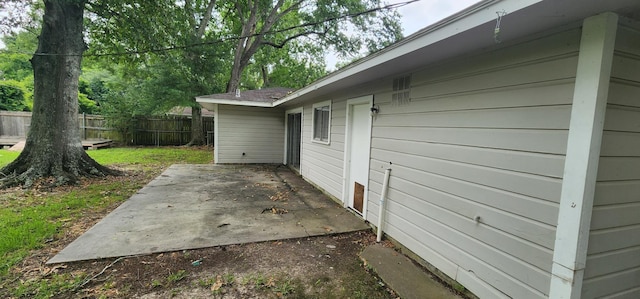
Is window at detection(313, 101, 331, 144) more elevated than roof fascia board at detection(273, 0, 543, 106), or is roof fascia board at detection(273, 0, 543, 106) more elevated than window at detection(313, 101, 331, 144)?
roof fascia board at detection(273, 0, 543, 106)

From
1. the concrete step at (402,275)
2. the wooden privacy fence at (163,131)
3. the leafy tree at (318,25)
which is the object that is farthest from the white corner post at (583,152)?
the wooden privacy fence at (163,131)

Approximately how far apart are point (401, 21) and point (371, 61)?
13.7 m

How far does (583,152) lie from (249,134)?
8.97 metres

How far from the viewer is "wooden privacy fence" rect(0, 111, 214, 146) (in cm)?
1318

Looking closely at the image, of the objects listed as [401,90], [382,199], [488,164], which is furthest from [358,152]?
[488,164]

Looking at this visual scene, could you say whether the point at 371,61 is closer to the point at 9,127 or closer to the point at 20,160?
the point at 20,160

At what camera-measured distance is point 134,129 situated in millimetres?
13727

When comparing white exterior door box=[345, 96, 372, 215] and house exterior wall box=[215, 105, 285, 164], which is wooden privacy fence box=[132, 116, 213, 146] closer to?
house exterior wall box=[215, 105, 285, 164]

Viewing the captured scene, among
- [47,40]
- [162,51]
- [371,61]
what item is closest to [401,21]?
[162,51]

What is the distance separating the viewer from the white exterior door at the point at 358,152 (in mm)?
3974

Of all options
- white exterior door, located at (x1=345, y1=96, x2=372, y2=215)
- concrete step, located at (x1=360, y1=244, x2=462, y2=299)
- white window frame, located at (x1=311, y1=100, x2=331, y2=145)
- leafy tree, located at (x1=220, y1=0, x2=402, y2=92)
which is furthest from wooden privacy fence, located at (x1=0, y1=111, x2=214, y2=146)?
concrete step, located at (x1=360, y1=244, x2=462, y2=299)

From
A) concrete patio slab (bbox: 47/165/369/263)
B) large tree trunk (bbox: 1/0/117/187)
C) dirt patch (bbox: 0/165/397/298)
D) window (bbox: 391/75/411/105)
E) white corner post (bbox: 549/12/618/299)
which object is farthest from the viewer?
large tree trunk (bbox: 1/0/117/187)

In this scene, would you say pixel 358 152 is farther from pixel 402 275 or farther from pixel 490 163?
pixel 490 163

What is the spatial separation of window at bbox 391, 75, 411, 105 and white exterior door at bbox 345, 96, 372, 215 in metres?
0.58
